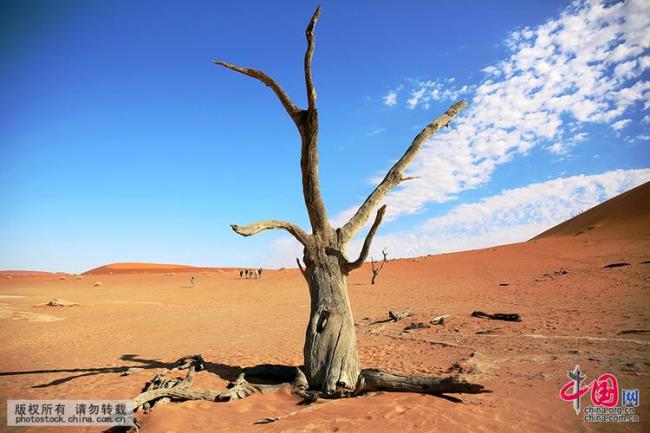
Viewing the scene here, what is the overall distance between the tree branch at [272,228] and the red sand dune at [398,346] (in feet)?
8.08

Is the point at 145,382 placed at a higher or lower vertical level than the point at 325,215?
lower

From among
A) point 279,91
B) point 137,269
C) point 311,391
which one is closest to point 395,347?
point 311,391

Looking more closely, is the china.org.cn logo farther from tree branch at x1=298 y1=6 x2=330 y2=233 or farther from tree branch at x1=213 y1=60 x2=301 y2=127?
tree branch at x1=213 y1=60 x2=301 y2=127

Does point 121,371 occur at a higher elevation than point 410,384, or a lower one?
lower

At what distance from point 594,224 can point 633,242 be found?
17078 mm

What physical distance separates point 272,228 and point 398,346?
5367 mm

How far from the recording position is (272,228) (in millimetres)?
6074

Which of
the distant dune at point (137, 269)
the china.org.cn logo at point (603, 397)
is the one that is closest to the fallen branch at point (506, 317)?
the china.org.cn logo at point (603, 397)

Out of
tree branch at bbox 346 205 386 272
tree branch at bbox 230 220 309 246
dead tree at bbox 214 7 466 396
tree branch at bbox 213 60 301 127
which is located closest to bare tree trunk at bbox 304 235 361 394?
dead tree at bbox 214 7 466 396

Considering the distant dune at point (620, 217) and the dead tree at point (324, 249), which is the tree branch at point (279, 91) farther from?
the distant dune at point (620, 217)

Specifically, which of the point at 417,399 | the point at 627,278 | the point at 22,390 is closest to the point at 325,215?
the point at 417,399

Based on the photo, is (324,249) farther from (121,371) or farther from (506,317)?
(506,317)

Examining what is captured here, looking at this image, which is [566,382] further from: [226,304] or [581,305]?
[226,304]

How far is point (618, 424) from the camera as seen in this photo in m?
4.22
